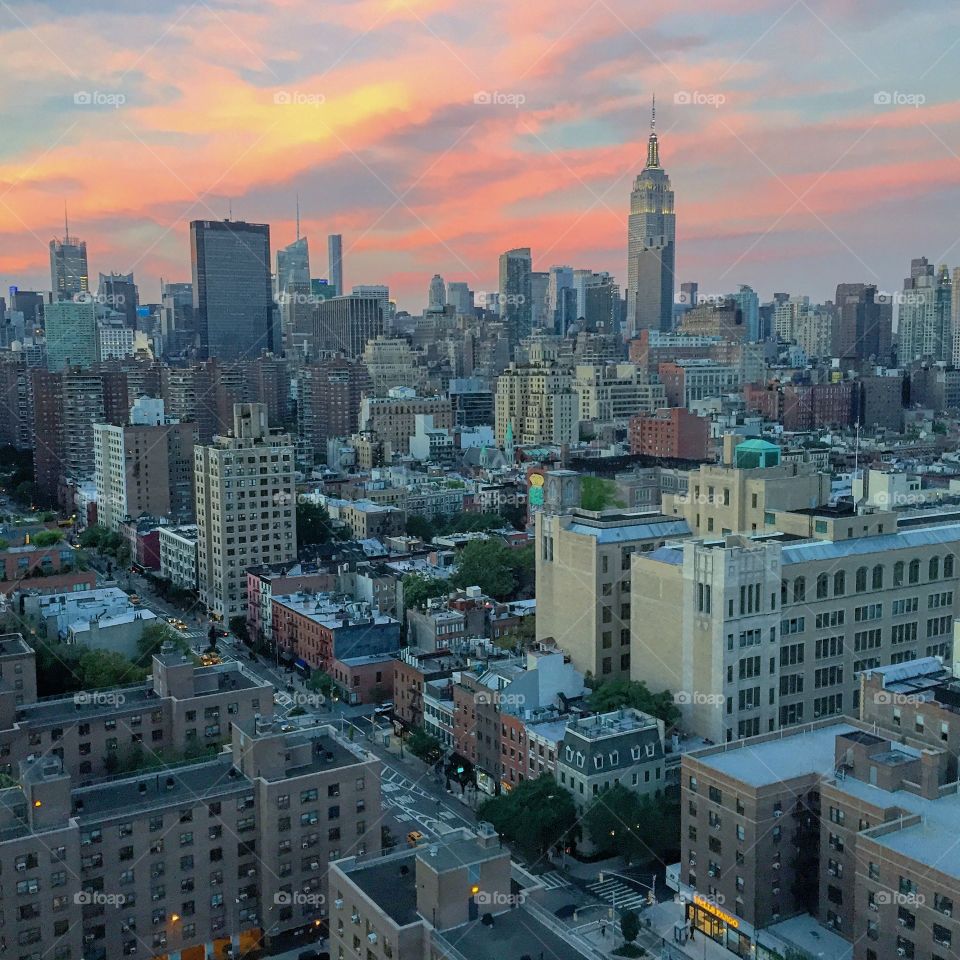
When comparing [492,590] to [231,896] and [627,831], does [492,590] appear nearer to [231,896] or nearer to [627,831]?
[627,831]

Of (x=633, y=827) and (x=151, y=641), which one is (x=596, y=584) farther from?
(x=151, y=641)

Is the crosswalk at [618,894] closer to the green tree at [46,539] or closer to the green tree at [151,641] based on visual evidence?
the green tree at [151,641]

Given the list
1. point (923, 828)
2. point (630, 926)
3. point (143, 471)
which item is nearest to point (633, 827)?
point (630, 926)

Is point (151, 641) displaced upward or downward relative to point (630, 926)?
upward

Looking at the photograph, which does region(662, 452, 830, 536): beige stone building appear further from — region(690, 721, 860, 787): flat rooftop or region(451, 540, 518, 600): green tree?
region(451, 540, 518, 600): green tree

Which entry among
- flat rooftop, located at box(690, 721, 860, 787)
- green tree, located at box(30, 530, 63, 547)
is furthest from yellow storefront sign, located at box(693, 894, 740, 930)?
green tree, located at box(30, 530, 63, 547)

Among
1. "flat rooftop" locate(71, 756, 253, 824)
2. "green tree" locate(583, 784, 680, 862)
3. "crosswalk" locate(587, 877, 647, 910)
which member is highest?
"flat rooftop" locate(71, 756, 253, 824)
